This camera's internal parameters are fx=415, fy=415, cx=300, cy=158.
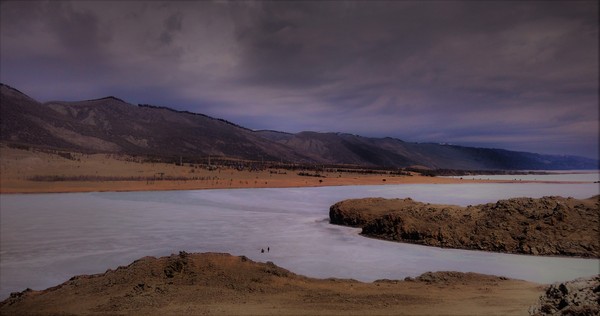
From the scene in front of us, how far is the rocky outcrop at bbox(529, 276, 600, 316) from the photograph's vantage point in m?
5.28

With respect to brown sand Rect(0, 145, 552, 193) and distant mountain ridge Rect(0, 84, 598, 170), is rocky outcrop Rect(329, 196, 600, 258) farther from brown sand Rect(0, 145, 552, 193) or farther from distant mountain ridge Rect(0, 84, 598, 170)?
distant mountain ridge Rect(0, 84, 598, 170)

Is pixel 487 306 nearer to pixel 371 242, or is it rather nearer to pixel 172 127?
pixel 371 242

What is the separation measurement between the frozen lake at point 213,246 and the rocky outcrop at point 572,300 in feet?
10.4

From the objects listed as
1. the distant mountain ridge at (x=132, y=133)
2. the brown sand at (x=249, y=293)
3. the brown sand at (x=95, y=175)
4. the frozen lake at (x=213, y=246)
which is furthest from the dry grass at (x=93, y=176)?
the distant mountain ridge at (x=132, y=133)

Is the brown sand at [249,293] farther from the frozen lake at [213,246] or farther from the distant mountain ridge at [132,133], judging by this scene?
the distant mountain ridge at [132,133]

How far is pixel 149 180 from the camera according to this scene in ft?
122

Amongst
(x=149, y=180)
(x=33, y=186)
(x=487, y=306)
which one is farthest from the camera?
(x=149, y=180)

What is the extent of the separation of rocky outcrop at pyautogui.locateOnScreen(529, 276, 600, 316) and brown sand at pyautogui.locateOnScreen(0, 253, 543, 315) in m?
0.39

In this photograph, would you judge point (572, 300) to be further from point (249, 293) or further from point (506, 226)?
point (506, 226)

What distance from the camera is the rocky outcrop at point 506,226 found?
1212 centimetres

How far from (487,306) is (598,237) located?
806cm

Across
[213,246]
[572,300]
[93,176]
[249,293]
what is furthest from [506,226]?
[93,176]

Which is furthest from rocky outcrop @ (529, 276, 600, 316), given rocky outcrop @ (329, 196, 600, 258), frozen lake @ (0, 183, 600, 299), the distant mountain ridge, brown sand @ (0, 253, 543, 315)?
the distant mountain ridge

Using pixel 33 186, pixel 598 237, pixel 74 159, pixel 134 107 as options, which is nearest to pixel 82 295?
pixel 598 237
